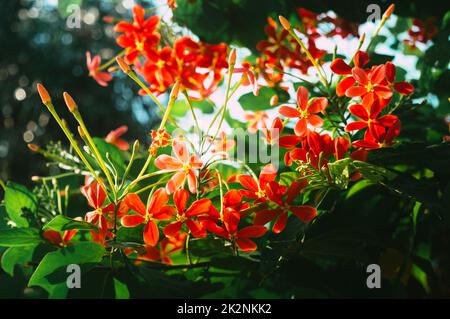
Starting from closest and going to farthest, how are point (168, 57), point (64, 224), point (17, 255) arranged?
point (64, 224) → point (17, 255) → point (168, 57)

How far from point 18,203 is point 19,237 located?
0.07 m

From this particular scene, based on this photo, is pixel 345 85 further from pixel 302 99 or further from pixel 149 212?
pixel 149 212

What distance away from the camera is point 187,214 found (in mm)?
567

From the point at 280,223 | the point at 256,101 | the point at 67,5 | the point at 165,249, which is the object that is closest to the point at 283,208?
the point at 280,223

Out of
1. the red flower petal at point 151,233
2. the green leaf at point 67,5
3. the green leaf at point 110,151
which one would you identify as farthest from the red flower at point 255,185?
the green leaf at point 67,5

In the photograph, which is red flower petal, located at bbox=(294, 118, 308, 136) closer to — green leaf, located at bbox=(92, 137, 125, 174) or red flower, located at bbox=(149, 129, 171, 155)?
red flower, located at bbox=(149, 129, 171, 155)

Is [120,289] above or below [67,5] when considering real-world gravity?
below

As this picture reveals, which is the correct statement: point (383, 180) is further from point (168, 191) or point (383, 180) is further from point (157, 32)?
point (157, 32)

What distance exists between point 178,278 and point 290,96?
389mm

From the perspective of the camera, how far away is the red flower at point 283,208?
0.57m

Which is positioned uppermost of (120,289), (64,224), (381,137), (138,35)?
(138,35)

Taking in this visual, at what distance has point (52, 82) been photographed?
15.8 feet

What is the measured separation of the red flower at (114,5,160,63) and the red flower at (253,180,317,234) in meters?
0.39
